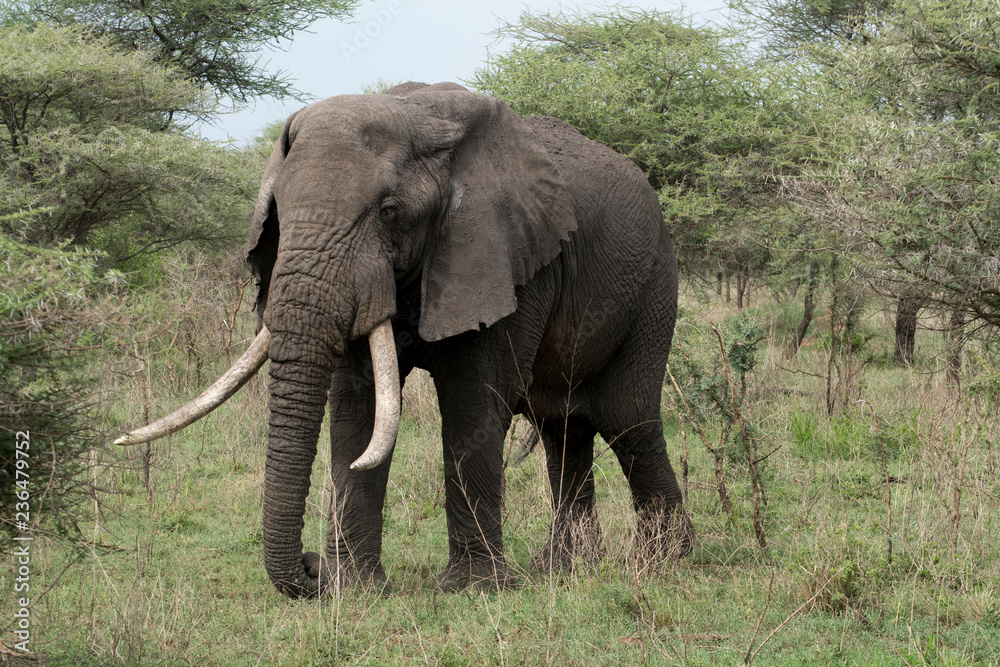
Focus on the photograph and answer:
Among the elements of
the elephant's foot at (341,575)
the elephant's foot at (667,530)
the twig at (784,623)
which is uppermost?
the twig at (784,623)

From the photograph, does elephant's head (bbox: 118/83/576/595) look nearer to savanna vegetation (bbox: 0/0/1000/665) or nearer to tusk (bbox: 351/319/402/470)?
tusk (bbox: 351/319/402/470)

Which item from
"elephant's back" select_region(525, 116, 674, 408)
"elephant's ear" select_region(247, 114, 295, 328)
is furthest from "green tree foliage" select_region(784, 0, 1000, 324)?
"elephant's ear" select_region(247, 114, 295, 328)

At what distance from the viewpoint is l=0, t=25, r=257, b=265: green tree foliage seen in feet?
41.7

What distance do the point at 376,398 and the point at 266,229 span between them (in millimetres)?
1105

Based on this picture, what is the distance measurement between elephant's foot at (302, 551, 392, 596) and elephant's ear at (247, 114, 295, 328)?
1303 millimetres

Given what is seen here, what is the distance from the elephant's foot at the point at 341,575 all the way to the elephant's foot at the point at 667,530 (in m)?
1.53

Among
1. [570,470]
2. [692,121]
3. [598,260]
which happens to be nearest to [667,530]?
[570,470]

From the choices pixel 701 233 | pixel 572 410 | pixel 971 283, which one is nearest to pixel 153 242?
pixel 701 233

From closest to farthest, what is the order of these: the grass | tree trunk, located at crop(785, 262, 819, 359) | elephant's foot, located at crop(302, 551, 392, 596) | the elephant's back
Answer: the grass < elephant's foot, located at crop(302, 551, 392, 596) < the elephant's back < tree trunk, located at crop(785, 262, 819, 359)

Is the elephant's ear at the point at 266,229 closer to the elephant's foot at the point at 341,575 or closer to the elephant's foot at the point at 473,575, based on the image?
the elephant's foot at the point at 341,575

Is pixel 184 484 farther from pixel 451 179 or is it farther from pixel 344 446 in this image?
pixel 451 179

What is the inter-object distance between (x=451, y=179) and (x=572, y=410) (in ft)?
6.03

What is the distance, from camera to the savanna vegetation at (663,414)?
421 centimetres

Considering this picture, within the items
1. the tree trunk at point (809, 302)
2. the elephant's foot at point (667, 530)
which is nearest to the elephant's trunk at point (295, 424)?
the elephant's foot at point (667, 530)
